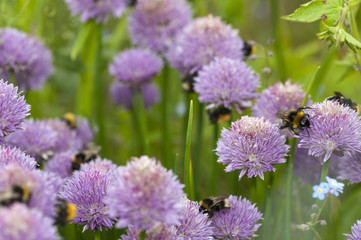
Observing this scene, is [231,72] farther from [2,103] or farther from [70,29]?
[70,29]

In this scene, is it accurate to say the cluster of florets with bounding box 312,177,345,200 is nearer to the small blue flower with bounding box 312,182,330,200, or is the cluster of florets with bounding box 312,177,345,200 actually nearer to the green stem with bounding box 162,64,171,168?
the small blue flower with bounding box 312,182,330,200

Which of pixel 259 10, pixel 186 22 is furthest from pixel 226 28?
pixel 259 10

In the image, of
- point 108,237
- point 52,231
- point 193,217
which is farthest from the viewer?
point 108,237

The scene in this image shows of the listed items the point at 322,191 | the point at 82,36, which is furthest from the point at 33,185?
the point at 82,36

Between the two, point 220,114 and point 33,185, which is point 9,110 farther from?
point 220,114

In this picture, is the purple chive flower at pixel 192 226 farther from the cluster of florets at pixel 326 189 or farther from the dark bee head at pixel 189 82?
the dark bee head at pixel 189 82

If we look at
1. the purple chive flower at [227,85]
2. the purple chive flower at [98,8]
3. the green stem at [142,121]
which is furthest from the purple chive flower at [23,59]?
the purple chive flower at [227,85]
